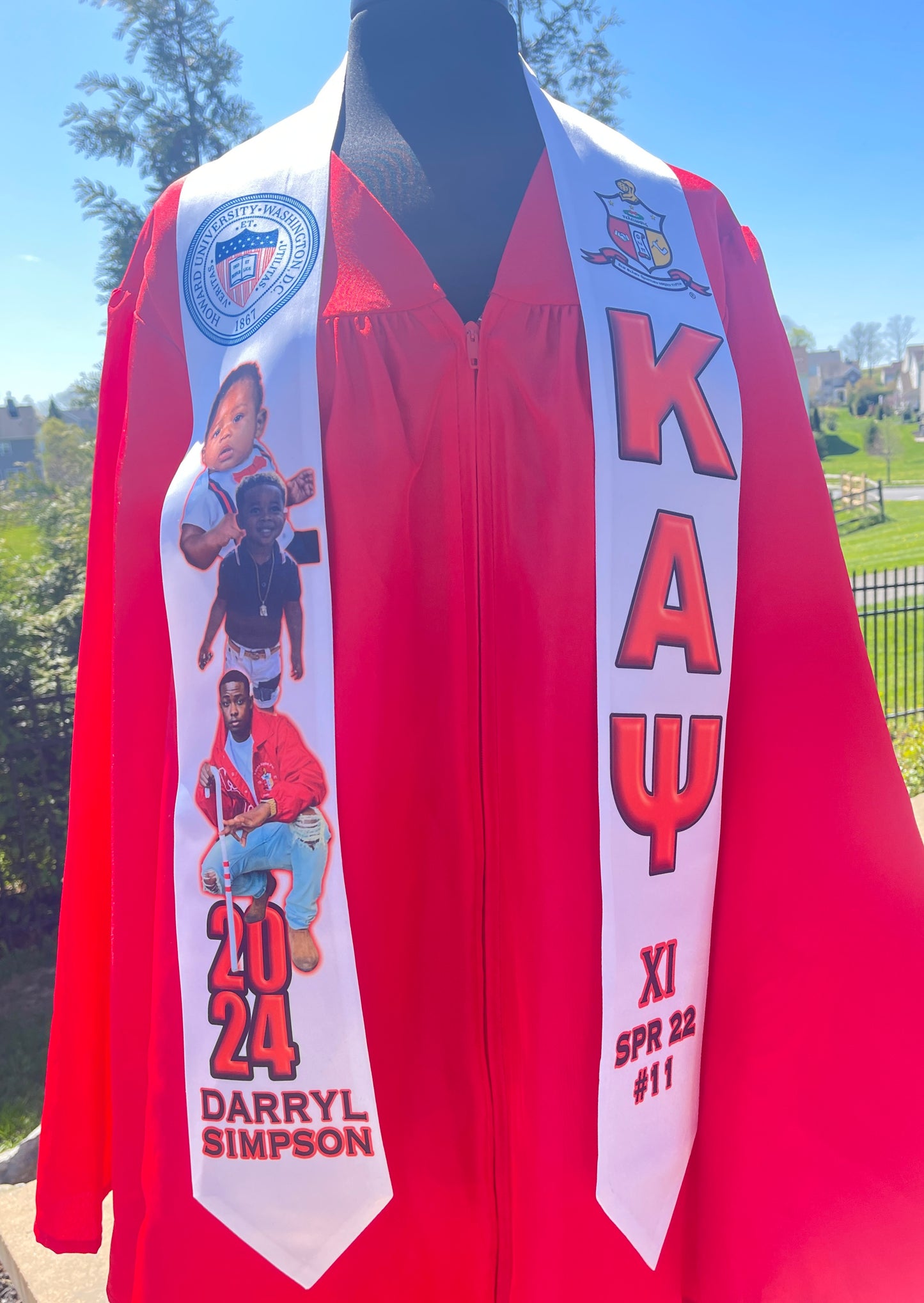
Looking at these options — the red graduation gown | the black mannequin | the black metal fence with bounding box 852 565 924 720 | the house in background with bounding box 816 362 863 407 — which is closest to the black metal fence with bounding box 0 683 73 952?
the red graduation gown

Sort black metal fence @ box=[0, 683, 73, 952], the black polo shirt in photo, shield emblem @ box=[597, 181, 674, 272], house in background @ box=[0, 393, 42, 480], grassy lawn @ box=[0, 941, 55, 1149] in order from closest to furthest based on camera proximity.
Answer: the black polo shirt in photo → shield emblem @ box=[597, 181, 674, 272] → grassy lawn @ box=[0, 941, 55, 1149] → black metal fence @ box=[0, 683, 73, 952] → house in background @ box=[0, 393, 42, 480]

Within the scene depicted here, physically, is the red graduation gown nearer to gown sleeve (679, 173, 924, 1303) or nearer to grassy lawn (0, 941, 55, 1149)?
gown sleeve (679, 173, 924, 1303)

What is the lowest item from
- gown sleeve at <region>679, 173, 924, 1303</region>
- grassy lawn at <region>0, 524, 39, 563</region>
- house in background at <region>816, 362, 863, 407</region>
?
gown sleeve at <region>679, 173, 924, 1303</region>

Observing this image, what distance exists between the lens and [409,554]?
111cm

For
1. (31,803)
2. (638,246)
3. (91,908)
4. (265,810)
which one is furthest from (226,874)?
(31,803)

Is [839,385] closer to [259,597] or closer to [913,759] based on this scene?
[913,759]

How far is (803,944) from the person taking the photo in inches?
46.1

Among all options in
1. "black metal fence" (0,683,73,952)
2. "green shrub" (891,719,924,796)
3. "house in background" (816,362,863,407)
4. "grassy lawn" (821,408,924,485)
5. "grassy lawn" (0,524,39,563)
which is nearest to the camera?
"black metal fence" (0,683,73,952)

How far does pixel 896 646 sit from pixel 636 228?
7.94m

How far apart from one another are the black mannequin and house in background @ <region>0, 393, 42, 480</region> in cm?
6469

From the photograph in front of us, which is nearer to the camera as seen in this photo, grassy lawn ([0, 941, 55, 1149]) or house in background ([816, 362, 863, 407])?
grassy lawn ([0, 941, 55, 1149])

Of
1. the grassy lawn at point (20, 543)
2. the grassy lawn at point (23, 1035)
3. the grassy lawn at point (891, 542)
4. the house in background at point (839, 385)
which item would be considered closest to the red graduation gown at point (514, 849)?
the grassy lawn at point (23, 1035)

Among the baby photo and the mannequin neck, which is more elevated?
the mannequin neck

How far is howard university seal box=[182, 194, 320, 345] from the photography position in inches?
44.7
